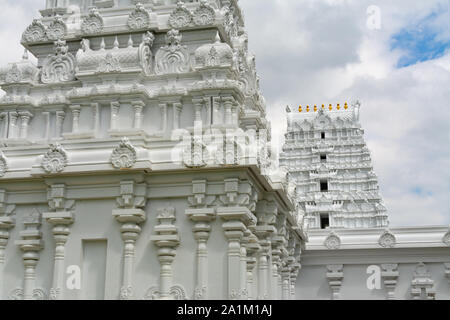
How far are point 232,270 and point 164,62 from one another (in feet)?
24.2

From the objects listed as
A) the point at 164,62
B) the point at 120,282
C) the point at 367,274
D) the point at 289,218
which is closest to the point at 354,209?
the point at 367,274

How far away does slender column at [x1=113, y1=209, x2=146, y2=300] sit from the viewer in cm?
1574

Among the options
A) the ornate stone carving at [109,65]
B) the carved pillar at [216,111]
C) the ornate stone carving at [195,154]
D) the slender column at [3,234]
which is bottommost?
the slender column at [3,234]

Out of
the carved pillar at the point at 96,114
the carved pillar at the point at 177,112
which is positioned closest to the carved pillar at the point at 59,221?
the carved pillar at the point at 96,114

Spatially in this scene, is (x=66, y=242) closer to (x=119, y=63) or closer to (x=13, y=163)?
(x=13, y=163)

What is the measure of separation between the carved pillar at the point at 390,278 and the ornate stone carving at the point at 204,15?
15.6 metres

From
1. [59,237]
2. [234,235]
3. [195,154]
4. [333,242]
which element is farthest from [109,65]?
[333,242]

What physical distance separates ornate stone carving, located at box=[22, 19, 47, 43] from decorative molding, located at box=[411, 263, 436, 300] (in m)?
19.5

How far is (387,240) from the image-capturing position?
28.4 m

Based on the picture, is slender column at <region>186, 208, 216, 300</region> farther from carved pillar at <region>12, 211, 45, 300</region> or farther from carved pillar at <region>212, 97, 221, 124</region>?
carved pillar at <region>12, 211, 45, 300</region>

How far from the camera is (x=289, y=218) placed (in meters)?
22.0

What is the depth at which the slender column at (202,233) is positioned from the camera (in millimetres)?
15469

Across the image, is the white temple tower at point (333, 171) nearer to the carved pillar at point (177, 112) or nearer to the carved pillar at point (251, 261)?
the carved pillar at point (251, 261)
